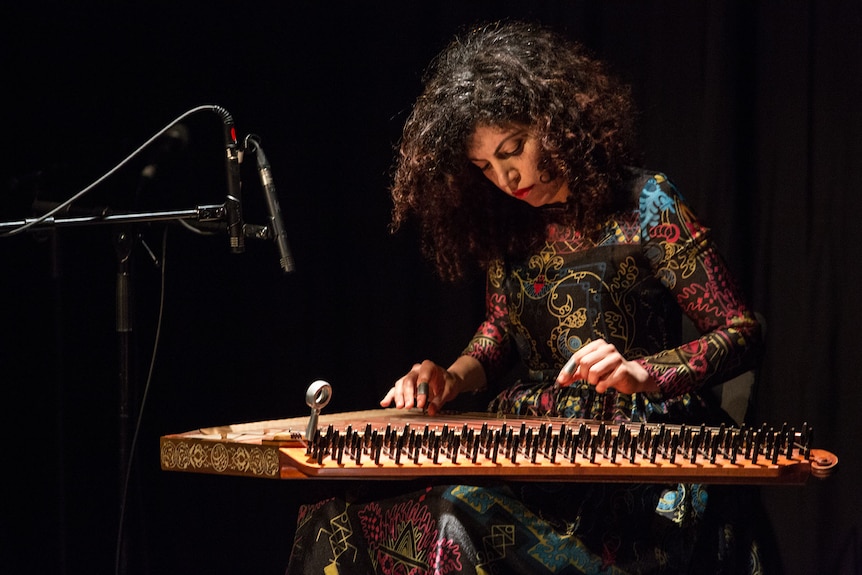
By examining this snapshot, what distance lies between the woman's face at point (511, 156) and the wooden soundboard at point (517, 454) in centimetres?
70

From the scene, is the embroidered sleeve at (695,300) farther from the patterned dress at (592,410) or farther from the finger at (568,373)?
the finger at (568,373)

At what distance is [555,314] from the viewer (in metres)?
2.24

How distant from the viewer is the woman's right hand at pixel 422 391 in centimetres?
215

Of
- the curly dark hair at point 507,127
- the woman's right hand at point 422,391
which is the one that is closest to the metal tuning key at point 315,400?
the woman's right hand at point 422,391

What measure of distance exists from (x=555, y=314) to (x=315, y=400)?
2.54 feet

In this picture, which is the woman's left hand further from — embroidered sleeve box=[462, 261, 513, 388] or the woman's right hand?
embroidered sleeve box=[462, 261, 513, 388]

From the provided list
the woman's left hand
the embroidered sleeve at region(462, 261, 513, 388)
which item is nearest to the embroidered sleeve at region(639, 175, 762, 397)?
the woman's left hand

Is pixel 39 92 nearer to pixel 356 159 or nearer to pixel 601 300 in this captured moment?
pixel 356 159

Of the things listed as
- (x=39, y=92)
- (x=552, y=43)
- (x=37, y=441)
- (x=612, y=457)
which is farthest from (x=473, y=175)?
(x=37, y=441)

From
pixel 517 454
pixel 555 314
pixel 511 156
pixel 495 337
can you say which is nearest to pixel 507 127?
pixel 511 156

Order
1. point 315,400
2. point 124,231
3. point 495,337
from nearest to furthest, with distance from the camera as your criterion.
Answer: point 315,400 < point 124,231 < point 495,337

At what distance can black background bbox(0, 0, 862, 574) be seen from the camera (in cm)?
254

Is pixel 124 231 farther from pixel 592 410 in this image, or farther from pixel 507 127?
pixel 592 410

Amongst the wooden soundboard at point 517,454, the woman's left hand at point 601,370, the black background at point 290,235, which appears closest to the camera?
the wooden soundboard at point 517,454
